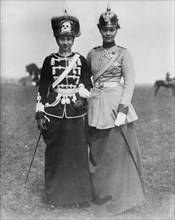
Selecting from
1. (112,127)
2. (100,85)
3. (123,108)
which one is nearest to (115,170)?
(112,127)

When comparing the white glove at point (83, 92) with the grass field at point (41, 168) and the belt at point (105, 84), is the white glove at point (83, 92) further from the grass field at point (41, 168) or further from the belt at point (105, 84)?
the grass field at point (41, 168)

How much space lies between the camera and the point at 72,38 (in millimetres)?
3836

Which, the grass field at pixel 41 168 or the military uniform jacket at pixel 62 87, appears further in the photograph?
the grass field at pixel 41 168

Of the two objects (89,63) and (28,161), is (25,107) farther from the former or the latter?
(89,63)

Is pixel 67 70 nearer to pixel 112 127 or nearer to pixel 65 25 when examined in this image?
pixel 65 25

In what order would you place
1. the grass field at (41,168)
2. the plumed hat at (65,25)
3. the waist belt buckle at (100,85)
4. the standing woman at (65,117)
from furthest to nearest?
1. the grass field at (41,168)
2. the waist belt buckle at (100,85)
3. the standing woman at (65,117)
4. the plumed hat at (65,25)

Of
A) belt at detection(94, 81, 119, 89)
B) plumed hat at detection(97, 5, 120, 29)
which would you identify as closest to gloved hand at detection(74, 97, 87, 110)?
belt at detection(94, 81, 119, 89)

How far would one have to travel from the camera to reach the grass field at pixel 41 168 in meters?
4.15

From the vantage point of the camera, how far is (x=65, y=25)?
3766mm

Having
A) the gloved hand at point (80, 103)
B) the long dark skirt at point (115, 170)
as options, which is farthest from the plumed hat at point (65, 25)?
the long dark skirt at point (115, 170)

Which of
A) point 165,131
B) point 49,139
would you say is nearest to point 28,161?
point 49,139

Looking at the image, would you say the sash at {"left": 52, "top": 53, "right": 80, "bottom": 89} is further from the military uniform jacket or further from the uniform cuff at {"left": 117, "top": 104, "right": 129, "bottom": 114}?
the uniform cuff at {"left": 117, "top": 104, "right": 129, "bottom": 114}

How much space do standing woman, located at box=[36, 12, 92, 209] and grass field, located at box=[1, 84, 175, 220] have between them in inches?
13.5

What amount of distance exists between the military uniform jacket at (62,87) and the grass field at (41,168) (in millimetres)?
1163
